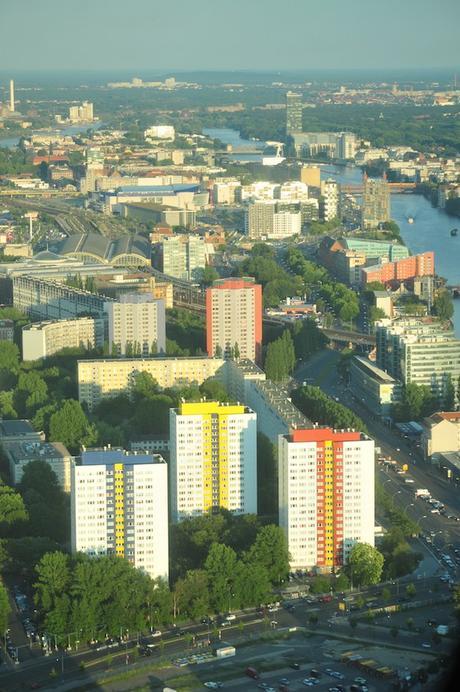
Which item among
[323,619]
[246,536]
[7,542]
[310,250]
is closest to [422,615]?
[323,619]

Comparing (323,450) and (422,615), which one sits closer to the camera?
(422,615)

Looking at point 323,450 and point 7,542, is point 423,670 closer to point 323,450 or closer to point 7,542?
point 323,450

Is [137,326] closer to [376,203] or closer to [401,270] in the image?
[401,270]

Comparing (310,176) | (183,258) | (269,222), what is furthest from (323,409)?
(310,176)

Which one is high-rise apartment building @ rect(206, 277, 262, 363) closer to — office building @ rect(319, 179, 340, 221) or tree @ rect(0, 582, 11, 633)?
tree @ rect(0, 582, 11, 633)

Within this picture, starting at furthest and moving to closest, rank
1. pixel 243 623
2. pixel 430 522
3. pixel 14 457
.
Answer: pixel 14 457
pixel 430 522
pixel 243 623

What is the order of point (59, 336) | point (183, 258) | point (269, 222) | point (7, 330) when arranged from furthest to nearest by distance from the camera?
point (269, 222) → point (183, 258) → point (7, 330) → point (59, 336)
